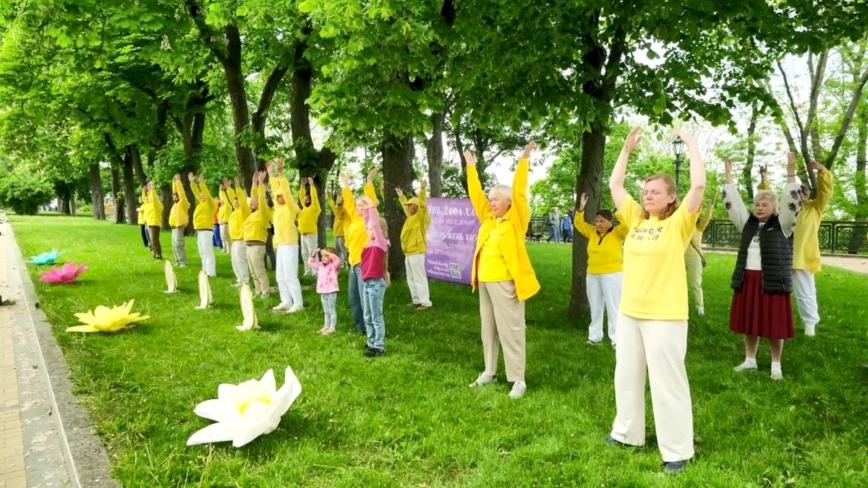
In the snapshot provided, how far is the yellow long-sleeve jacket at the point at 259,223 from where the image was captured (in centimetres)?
905

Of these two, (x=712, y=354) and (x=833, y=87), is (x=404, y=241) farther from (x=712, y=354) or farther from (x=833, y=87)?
(x=833, y=87)

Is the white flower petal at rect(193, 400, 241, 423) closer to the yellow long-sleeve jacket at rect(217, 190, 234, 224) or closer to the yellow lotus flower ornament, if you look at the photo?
the yellow lotus flower ornament

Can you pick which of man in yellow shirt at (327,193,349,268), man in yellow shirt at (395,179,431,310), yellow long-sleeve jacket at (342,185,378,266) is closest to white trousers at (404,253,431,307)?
man in yellow shirt at (395,179,431,310)

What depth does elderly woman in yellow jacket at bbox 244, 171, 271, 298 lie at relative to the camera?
9062 mm

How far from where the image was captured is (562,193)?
3725 centimetres

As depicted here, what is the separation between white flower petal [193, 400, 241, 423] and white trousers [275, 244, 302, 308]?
428 cm

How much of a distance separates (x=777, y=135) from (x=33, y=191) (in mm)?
61117

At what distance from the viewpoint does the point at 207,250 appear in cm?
1209

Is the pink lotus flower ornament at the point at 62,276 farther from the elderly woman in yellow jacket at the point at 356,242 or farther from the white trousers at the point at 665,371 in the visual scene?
the white trousers at the point at 665,371

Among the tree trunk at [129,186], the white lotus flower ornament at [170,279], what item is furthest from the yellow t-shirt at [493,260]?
the tree trunk at [129,186]

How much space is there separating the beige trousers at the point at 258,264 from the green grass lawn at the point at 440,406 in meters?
0.94

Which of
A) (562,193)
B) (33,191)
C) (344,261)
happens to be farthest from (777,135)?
(33,191)

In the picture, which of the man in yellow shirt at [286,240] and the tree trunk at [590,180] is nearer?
the tree trunk at [590,180]

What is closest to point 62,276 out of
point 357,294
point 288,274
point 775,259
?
point 288,274
